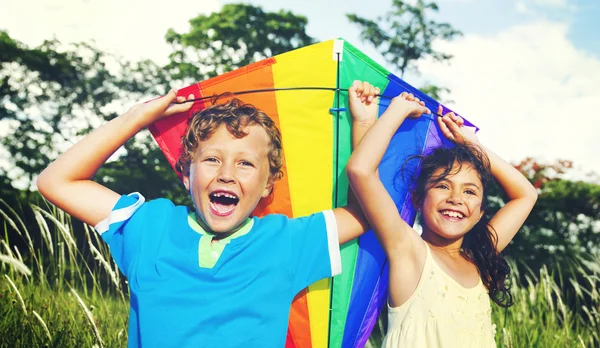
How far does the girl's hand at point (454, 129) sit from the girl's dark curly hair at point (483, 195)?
0.12 ft

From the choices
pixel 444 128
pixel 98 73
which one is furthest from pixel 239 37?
pixel 444 128

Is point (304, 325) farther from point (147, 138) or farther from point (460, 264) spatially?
point (147, 138)

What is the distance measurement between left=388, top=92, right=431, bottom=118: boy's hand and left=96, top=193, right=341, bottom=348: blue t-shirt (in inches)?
20.2

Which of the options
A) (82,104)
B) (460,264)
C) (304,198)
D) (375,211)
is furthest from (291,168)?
(82,104)

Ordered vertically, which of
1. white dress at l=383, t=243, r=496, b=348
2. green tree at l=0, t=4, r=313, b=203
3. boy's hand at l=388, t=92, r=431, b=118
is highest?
green tree at l=0, t=4, r=313, b=203

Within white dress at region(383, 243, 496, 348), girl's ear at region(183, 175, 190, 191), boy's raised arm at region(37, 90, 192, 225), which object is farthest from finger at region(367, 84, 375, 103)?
boy's raised arm at region(37, 90, 192, 225)

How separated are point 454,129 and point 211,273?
127 centimetres

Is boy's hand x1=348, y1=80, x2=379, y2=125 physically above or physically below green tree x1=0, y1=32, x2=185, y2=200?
below

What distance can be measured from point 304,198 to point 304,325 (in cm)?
53

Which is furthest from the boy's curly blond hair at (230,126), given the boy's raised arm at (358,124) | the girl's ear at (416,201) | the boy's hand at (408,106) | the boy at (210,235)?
the girl's ear at (416,201)

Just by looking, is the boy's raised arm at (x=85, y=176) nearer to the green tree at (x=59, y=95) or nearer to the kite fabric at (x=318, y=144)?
the kite fabric at (x=318, y=144)

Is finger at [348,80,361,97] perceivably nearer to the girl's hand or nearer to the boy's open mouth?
the girl's hand

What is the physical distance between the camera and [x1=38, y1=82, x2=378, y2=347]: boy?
5.98 ft

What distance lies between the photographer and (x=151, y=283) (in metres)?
1.85
